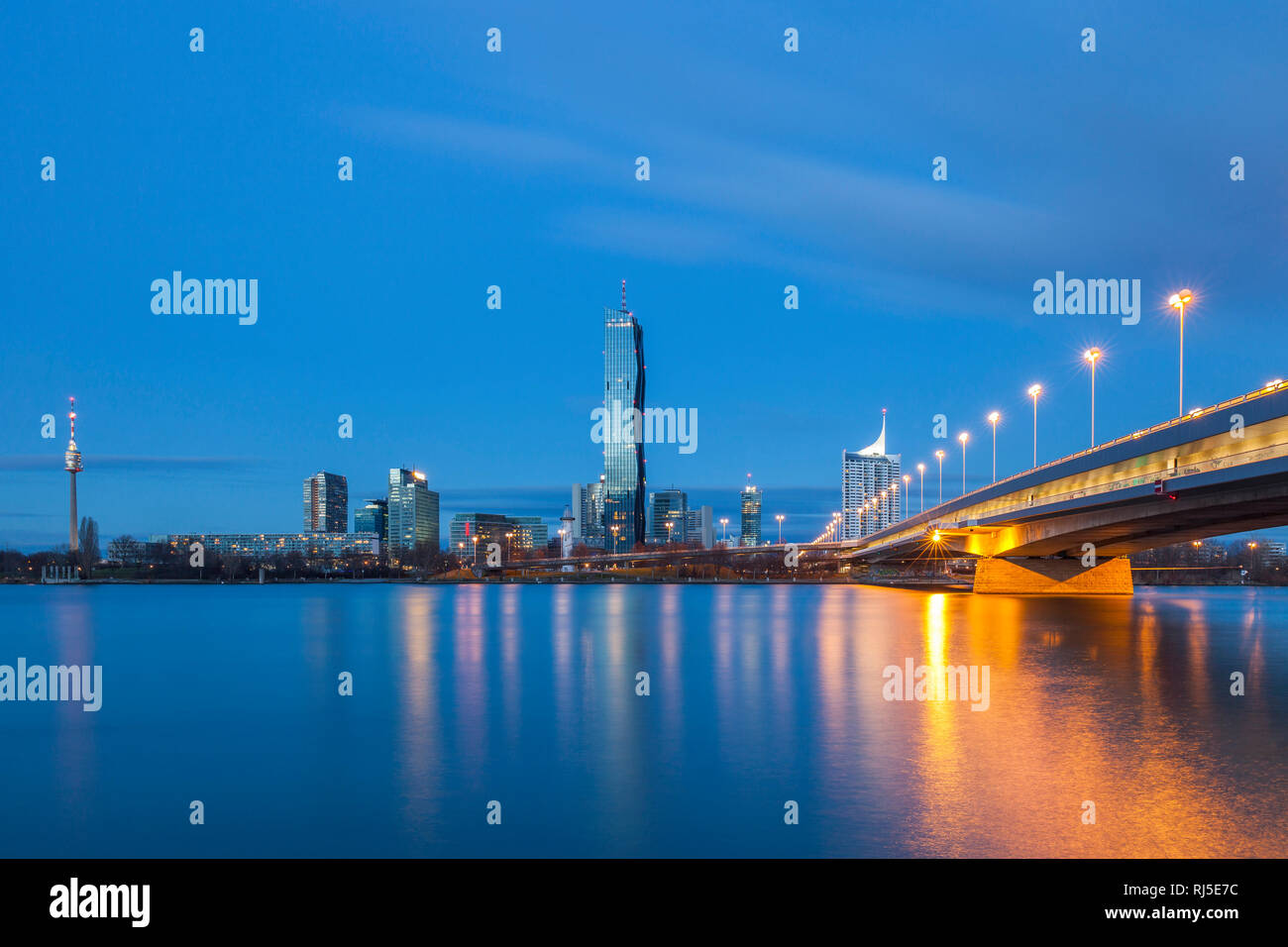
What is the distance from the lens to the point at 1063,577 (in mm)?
80500

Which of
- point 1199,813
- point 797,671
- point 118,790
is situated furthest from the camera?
point 797,671

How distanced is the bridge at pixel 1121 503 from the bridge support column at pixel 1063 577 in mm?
94

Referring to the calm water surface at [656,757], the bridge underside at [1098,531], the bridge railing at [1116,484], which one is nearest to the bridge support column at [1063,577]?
the bridge underside at [1098,531]

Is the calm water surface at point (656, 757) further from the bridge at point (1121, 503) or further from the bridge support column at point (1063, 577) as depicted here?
the bridge support column at point (1063, 577)

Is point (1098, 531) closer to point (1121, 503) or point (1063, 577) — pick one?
point (1121, 503)

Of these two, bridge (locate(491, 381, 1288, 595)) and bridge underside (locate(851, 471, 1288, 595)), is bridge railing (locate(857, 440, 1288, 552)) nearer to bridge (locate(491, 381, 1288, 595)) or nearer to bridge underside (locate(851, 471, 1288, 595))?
bridge (locate(491, 381, 1288, 595))

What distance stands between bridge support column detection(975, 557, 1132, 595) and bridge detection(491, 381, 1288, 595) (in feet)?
0.31

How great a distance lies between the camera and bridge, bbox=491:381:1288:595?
32125 mm

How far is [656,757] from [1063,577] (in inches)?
2990

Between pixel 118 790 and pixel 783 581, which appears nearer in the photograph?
pixel 118 790
